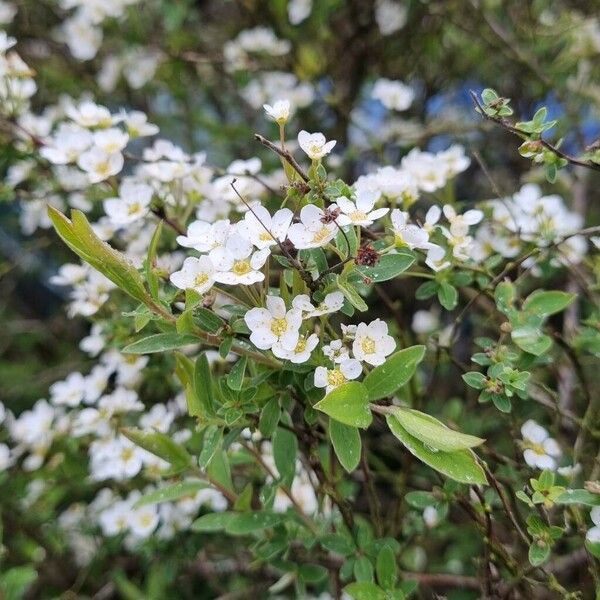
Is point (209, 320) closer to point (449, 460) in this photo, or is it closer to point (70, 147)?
point (449, 460)

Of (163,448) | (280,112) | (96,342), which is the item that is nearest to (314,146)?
(280,112)

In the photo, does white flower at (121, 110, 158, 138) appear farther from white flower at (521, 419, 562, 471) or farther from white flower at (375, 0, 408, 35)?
white flower at (375, 0, 408, 35)

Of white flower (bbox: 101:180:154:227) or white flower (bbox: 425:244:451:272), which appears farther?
white flower (bbox: 101:180:154:227)

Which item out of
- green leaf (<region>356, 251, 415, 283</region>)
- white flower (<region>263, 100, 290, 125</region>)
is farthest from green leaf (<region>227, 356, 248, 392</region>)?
white flower (<region>263, 100, 290, 125</region>)

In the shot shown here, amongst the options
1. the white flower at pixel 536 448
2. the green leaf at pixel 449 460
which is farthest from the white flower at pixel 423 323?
the green leaf at pixel 449 460

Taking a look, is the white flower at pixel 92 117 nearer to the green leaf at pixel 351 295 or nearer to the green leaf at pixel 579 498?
the green leaf at pixel 351 295

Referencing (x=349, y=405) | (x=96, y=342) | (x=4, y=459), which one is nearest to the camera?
(x=349, y=405)
